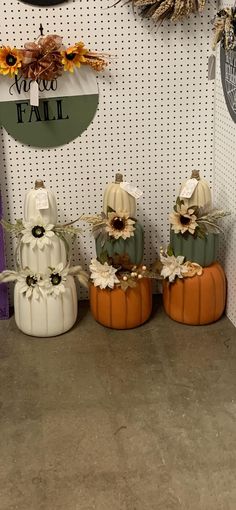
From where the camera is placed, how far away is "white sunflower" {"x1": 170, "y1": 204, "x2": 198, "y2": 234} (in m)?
2.34

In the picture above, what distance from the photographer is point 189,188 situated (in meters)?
2.35

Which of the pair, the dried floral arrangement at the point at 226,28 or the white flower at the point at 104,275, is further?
the white flower at the point at 104,275

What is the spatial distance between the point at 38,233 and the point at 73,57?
2.18 feet

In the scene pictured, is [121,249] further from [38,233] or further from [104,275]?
[38,233]

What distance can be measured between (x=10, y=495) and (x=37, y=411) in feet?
1.21

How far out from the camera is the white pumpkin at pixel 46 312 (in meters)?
2.37

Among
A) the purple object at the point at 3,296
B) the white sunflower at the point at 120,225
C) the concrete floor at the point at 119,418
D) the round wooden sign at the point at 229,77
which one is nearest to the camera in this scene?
the concrete floor at the point at 119,418

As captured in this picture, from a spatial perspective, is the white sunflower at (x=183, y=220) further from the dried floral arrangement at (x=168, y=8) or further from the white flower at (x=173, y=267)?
the dried floral arrangement at (x=168, y=8)

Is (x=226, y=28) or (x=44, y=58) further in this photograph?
(x=44, y=58)

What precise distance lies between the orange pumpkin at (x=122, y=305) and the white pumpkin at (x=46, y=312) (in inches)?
3.9

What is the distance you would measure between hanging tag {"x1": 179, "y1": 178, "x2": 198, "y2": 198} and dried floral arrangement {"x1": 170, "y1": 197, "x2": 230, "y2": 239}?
38 millimetres

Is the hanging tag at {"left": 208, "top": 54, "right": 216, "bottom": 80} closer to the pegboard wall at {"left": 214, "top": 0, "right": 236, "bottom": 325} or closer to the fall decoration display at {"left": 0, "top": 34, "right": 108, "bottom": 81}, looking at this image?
the pegboard wall at {"left": 214, "top": 0, "right": 236, "bottom": 325}

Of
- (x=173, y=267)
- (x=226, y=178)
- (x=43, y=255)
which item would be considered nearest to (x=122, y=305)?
(x=173, y=267)

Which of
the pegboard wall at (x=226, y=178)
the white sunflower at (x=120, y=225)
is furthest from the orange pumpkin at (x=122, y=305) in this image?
the pegboard wall at (x=226, y=178)
